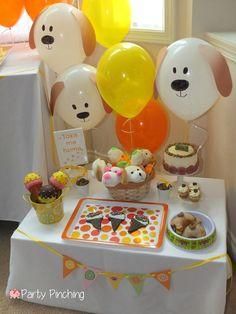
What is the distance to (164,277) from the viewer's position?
124 cm

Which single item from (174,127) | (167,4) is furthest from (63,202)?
(167,4)

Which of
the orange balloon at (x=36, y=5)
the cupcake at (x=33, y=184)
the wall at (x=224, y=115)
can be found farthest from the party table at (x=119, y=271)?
the orange balloon at (x=36, y=5)

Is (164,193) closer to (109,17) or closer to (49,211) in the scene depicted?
(49,211)

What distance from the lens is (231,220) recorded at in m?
1.70

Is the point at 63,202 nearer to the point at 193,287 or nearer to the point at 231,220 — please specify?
the point at 193,287

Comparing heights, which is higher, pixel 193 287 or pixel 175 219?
pixel 175 219

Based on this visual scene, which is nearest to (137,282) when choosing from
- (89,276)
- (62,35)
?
(89,276)

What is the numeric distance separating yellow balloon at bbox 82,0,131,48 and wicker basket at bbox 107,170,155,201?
659mm

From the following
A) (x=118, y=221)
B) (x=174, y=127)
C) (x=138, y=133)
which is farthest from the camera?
(x=174, y=127)

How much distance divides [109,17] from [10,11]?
1.50 feet

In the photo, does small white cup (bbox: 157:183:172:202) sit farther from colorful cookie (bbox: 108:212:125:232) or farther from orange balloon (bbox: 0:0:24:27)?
orange balloon (bbox: 0:0:24:27)

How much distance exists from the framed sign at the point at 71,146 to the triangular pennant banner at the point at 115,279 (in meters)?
0.51

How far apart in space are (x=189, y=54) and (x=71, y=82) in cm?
48

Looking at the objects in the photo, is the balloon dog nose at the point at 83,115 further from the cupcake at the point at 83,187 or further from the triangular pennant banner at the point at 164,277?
the triangular pennant banner at the point at 164,277
